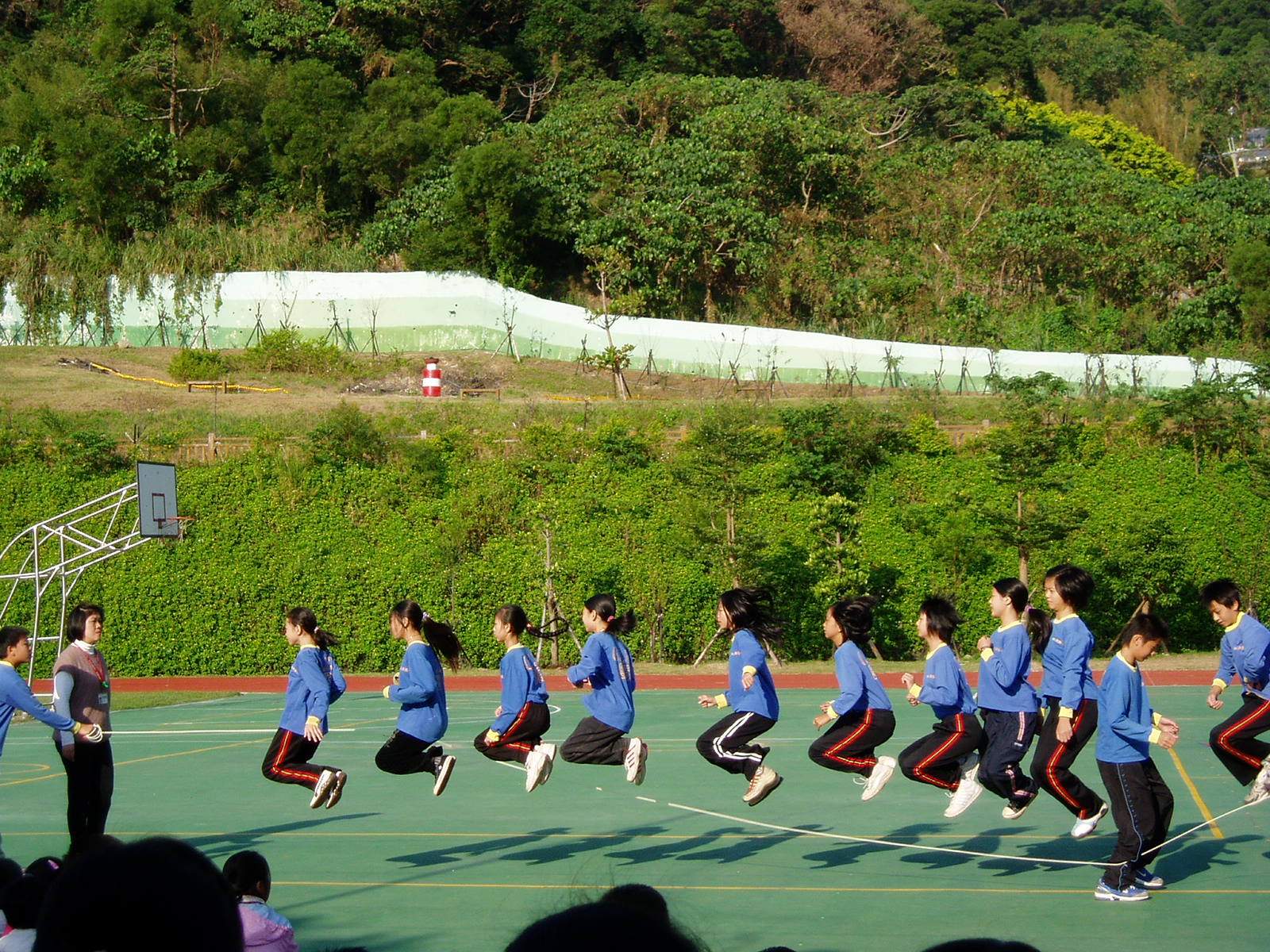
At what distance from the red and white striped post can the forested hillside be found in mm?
5481

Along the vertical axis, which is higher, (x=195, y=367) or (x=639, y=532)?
(x=195, y=367)

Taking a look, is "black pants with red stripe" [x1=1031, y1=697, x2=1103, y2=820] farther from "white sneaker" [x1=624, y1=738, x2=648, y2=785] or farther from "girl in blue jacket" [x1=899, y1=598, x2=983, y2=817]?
"white sneaker" [x1=624, y1=738, x2=648, y2=785]

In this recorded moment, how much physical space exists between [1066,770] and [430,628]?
4.12 meters

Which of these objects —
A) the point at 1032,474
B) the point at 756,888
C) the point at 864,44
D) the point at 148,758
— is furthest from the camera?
the point at 864,44

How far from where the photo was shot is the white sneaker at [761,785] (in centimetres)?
836

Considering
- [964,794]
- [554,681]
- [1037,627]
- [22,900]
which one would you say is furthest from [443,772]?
[554,681]

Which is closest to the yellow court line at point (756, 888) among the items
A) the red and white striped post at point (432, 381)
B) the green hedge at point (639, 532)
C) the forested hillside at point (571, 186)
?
the green hedge at point (639, 532)

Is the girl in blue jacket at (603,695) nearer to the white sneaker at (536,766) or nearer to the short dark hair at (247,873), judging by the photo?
the white sneaker at (536,766)

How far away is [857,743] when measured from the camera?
8430 mm

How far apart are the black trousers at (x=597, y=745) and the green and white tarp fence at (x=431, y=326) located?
23.5m

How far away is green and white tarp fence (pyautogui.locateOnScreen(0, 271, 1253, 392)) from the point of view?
3238 centimetres

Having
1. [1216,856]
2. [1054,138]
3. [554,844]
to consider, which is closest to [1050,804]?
[1216,856]

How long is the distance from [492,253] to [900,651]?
17212 millimetres

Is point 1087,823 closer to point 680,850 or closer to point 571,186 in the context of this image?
point 680,850
